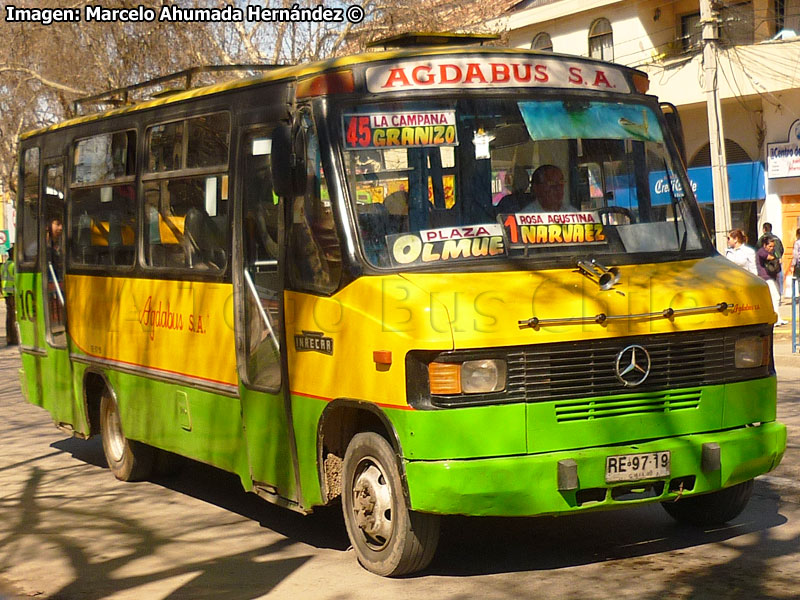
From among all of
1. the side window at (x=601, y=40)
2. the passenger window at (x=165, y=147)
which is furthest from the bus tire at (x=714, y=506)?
the side window at (x=601, y=40)

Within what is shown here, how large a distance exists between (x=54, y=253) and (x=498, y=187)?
17.5ft

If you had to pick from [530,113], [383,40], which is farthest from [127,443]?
[530,113]

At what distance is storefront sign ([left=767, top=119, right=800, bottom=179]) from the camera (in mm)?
29719

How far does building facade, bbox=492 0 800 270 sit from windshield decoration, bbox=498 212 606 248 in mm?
22084

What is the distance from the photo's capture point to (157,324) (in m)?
9.09

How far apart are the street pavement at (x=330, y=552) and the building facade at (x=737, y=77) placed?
70.6 feet

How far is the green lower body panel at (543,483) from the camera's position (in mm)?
6238

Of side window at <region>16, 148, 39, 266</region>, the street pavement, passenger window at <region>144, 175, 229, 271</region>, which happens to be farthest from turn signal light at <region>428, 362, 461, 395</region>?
side window at <region>16, 148, 39, 266</region>

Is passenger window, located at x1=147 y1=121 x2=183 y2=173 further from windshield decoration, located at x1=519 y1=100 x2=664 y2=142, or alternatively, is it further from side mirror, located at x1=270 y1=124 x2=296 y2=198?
windshield decoration, located at x1=519 y1=100 x2=664 y2=142

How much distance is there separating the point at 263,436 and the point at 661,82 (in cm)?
2571

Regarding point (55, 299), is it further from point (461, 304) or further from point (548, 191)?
point (461, 304)

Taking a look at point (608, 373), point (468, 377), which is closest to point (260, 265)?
point (468, 377)

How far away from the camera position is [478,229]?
679cm

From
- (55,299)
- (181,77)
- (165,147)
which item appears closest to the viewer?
(165,147)
